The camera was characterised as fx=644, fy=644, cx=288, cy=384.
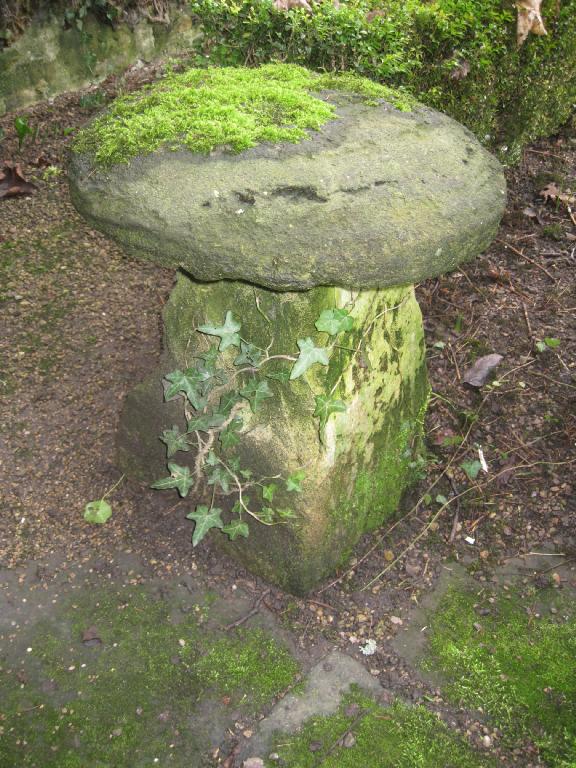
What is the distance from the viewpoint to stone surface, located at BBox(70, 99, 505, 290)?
1717 mm

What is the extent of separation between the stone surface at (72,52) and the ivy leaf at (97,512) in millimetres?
3750

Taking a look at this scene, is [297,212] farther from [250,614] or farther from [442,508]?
[442,508]

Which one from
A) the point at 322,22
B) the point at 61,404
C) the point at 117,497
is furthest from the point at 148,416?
the point at 322,22

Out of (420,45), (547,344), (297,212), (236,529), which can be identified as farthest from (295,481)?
(420,45)

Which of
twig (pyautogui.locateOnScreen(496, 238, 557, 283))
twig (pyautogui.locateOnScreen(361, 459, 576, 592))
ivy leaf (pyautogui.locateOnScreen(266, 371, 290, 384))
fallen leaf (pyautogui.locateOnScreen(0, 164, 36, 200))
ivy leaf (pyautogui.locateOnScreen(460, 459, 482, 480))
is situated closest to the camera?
ivy leaf (pyautogui.locateOnScreen(266, 371, 290, 384))

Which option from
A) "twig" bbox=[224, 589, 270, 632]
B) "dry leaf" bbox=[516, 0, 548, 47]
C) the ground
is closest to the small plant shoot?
"twig" bbox=[224, 589, 270, 632]

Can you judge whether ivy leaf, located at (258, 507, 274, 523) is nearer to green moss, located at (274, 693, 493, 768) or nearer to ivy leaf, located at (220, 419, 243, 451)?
ivy leaf, located at (220, 419, 243, 451)

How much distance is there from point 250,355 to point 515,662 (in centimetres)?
147

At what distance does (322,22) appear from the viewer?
3207 millimetres

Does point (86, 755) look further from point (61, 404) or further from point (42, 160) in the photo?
point (42, 160)

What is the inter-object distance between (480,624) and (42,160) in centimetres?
416

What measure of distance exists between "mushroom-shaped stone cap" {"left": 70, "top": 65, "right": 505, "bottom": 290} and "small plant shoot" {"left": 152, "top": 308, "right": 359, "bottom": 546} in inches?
13.9

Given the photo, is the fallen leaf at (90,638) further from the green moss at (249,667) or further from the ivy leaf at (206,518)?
the ivy leaf at (206,518)

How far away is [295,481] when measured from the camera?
89.5 inches
